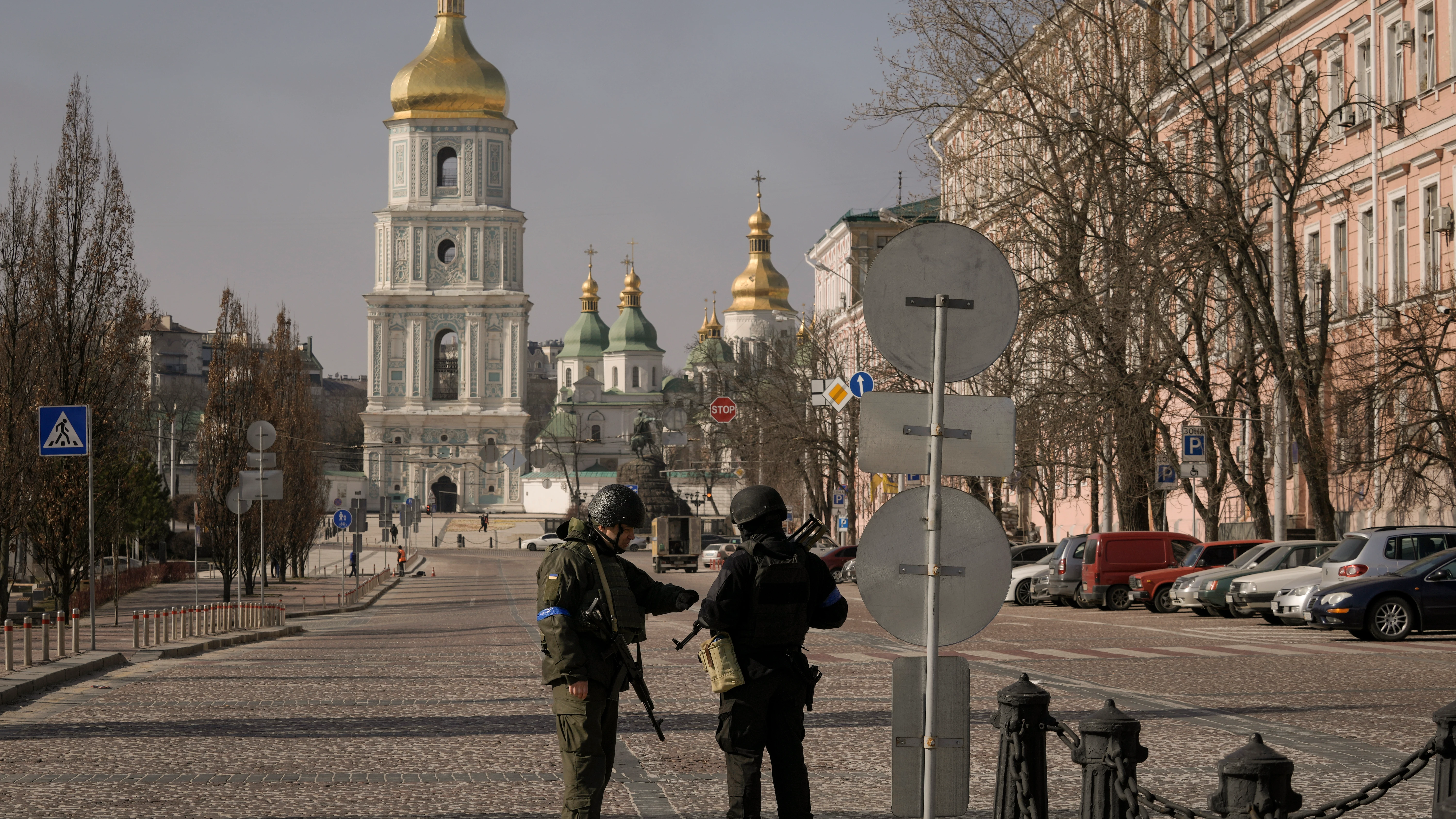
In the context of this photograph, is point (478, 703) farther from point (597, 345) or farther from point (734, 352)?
point (597, 345)

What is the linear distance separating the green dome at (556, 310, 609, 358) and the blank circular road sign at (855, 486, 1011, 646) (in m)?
170

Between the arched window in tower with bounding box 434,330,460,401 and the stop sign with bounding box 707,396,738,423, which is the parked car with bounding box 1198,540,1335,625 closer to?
the stop sign with bounding box 707,396,738,423

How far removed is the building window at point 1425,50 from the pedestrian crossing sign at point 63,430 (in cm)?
2615

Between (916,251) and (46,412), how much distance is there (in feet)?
54.9

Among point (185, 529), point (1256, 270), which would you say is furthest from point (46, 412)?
point (185, 529)

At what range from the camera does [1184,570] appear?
3122 centimetres

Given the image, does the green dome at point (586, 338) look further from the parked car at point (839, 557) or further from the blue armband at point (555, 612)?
the blue armband at point (555, 612)

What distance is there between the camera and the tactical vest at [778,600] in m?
7.64

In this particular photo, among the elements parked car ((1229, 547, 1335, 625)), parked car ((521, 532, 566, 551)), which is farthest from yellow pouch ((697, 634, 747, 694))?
parked car ((521, 532, 566, 551))

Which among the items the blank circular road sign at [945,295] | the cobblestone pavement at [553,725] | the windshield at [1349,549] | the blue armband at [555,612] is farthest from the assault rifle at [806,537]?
the windshield at [1349,549]

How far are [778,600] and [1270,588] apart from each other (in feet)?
68.9

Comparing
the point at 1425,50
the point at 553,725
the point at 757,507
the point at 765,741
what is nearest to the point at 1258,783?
the point at 765,741

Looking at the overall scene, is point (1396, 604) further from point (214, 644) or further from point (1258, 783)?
point (1258, 783)

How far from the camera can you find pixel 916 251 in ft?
22.5
